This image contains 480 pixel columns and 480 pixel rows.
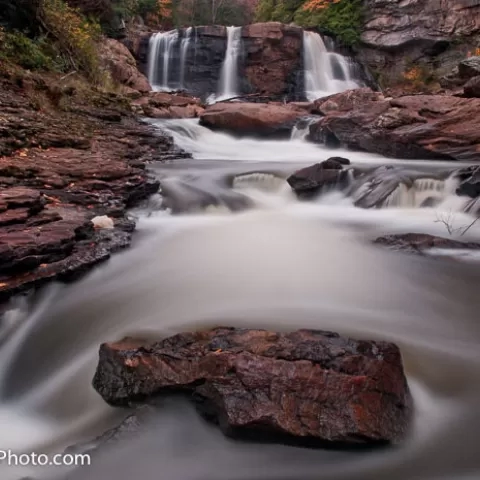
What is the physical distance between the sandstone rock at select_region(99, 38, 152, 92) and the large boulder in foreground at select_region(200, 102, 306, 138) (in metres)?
4.52

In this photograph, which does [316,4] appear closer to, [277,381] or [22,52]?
[22,52]

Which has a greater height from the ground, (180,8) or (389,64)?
(180,8)

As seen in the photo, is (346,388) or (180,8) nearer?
(346,388)

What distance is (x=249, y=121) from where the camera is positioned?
13.1m

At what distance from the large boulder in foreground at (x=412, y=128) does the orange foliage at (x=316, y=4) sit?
15138mm

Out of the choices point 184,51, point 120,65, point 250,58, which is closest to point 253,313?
point 120,65

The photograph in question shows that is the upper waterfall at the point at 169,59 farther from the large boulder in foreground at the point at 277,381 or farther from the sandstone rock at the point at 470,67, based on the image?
the large boulder in foreground at the point at 277,381

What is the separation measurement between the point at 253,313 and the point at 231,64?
2030 centimetres

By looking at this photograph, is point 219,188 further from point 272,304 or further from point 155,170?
point 272,304

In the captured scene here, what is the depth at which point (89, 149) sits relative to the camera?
312 inches

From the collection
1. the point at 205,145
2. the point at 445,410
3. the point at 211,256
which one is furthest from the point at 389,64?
the point at 445,410

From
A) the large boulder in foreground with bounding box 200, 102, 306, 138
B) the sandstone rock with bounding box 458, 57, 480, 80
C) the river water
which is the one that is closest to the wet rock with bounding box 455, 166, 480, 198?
the river water

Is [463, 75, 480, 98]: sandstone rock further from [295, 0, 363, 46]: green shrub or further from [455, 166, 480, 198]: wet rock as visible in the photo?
[295, 0, 363, 46]: green shrub

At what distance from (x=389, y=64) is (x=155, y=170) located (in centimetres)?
1846
